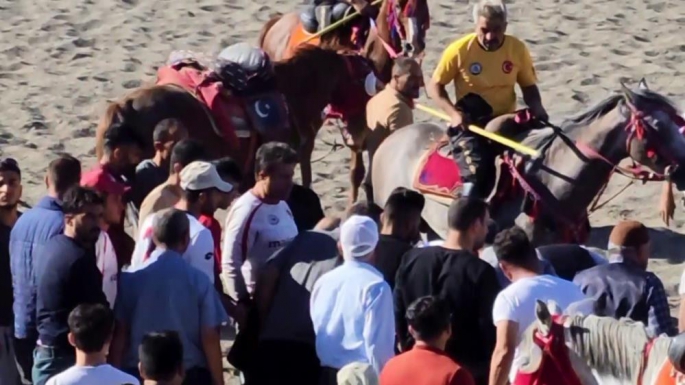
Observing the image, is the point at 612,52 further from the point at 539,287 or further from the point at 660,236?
the point at 539,287

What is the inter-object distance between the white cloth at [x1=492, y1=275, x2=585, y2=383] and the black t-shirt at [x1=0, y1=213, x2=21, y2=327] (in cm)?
251

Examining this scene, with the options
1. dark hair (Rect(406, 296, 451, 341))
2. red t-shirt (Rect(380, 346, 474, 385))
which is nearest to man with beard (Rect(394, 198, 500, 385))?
dark hair (Rect(406, 296, 451, 341))

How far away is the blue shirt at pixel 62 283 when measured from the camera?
21.2 feet

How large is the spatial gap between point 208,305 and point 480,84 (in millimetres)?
3640

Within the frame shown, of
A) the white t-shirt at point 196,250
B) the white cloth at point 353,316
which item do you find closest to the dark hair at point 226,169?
the white t-shirt at point 196,250

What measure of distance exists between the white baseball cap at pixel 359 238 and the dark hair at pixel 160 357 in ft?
3.65

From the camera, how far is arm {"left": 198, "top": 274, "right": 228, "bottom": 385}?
6.57 m

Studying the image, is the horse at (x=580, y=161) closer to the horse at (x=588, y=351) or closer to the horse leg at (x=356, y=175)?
the horse leg at (x=356, y=175)

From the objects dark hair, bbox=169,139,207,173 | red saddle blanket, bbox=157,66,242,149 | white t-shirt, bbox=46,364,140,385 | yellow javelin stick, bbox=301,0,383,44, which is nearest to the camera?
white t-shirt, bbox=46,364,140,385

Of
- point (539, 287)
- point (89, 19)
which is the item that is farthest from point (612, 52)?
point (539, 287)

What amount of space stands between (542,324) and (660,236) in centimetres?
650

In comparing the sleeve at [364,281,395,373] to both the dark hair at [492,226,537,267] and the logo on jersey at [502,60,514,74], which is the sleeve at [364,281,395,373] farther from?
the logo on jersey at [502,60,514,74]

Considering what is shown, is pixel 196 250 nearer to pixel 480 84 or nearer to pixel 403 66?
pixel 480 84

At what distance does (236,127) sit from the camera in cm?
1092
